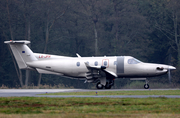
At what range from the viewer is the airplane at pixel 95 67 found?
28.9 meters

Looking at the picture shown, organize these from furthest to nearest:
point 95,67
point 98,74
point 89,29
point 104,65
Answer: point 89,29 < point 104,65 < point 98,74 < point 95,67

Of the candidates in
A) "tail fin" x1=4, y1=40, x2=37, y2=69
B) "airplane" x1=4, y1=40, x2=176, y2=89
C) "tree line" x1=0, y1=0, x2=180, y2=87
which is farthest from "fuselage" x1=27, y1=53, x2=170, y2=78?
"tree line" x1=0, y1=0, x2=180, y2=87

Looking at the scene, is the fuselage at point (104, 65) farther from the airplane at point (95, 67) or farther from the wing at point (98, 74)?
the wing at point (98, 74)

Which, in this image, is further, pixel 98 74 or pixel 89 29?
pixel 89 29

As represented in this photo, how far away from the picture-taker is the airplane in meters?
28.9

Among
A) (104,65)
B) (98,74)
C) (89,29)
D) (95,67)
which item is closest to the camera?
(95,67)

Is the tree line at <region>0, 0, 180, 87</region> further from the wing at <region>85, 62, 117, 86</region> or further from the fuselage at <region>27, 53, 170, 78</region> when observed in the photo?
the wing at <region>85, 62, 117, 86</region>

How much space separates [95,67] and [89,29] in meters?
28.4

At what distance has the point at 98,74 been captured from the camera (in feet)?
94.7

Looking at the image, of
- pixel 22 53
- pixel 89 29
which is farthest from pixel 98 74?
pixel 89 29

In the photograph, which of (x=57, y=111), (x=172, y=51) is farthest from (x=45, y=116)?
(x=172, y=51)

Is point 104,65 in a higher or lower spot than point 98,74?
higher

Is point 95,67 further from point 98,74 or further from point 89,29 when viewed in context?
point 89,29

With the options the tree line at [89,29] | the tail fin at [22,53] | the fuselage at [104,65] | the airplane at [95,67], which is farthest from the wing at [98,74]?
the tree line at [89,29]
